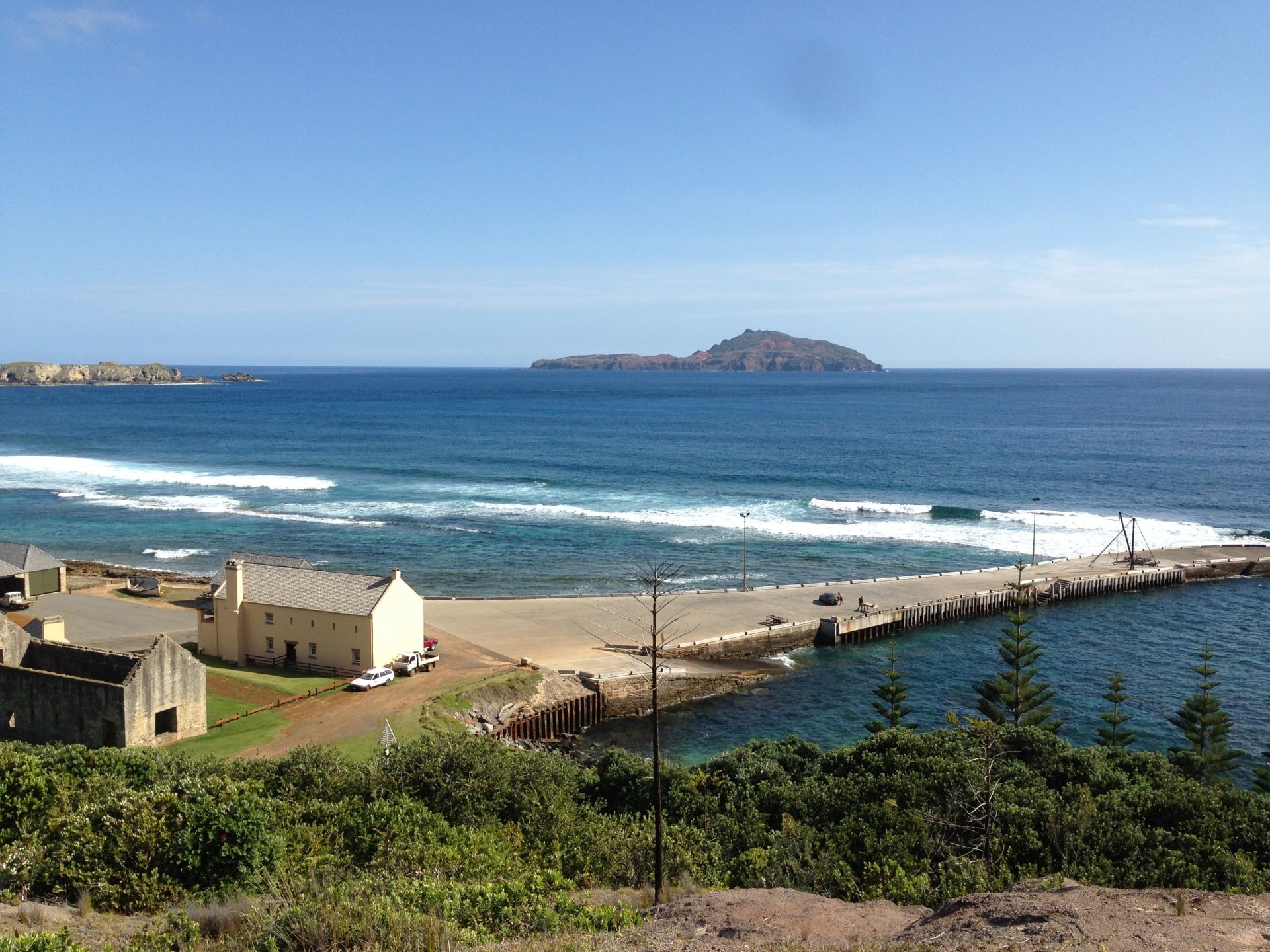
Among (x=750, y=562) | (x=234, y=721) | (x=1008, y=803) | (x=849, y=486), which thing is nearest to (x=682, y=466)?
(x=849, y=486)

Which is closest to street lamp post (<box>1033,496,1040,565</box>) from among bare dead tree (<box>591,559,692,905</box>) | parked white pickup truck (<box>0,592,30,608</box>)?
bare dead tree (<box>591,559,692,905</box>)

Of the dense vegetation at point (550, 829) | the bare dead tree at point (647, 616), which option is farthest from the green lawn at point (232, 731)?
the bare dead tree at point (647, 616)

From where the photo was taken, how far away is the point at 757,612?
52688mm

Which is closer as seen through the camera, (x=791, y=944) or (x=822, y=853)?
(x=791, y=944)

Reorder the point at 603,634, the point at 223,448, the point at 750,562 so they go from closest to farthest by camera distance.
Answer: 1. the point at 603,634
2. the point at 750,562
3. the point at 223,448

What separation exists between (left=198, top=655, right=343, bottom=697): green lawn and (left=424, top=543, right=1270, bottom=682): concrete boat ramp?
798cm

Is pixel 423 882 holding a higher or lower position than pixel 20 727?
higher

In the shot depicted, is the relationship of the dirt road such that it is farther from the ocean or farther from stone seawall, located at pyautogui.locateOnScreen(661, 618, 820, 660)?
the ocean

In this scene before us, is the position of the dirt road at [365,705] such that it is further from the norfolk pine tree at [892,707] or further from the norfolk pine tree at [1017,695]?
the norfolk pine tree at [1017,695]

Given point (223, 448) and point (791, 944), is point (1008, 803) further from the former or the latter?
point (223, 448)

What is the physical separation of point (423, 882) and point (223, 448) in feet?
402

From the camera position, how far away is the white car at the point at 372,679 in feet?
122

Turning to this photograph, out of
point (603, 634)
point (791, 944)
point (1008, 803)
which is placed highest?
point (791, 944)

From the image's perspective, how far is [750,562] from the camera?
6538 cm
